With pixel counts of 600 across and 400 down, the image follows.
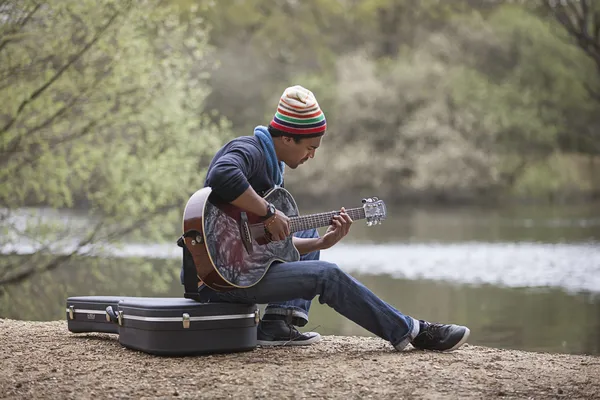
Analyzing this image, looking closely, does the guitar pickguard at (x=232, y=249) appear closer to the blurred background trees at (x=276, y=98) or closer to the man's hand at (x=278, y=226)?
the man's hand at (x=278, y=226)

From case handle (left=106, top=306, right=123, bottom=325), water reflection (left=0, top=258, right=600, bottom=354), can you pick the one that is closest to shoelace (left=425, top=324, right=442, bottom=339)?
case handle (left=106, top=306, right=123, bottom=325)

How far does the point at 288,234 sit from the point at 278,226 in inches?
3.8

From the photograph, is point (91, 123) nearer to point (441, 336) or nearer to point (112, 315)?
point (112, 315)

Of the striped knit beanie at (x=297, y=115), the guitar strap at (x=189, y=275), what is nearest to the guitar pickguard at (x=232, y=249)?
the guitar strap at (x=189, y=275)

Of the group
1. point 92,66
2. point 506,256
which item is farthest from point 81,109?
point 506,256

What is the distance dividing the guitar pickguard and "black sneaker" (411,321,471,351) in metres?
0.93

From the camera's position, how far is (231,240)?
5027mm

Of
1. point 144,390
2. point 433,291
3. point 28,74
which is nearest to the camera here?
point 144,390

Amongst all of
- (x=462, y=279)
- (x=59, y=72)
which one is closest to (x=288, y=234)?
(x=59, y=72)

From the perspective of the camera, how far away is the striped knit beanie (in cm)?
527

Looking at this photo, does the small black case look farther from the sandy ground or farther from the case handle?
the case handle

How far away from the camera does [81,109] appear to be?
11.6 m

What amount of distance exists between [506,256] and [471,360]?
1312 cm

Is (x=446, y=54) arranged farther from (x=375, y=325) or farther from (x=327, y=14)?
(x=375, y=325)
